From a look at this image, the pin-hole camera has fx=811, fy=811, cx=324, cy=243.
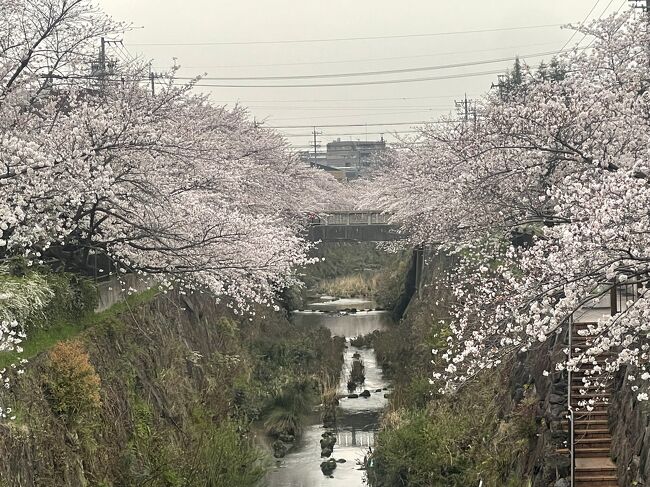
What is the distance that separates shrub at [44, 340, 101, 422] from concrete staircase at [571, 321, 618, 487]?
779 cm

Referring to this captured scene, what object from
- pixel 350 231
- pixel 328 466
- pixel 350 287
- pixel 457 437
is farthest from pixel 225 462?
pixel 350 287

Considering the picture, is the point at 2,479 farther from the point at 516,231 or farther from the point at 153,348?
the point at 516,231

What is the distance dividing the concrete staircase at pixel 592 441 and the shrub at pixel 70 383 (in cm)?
779

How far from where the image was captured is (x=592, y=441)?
13.5m

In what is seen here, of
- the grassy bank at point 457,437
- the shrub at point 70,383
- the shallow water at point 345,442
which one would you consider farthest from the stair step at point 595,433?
the shrub at point 70,383

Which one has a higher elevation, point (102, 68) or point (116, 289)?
point (102, 68)

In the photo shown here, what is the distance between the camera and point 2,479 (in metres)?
10.1

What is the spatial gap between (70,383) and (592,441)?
8.60 metres

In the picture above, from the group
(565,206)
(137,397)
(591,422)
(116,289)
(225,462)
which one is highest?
(565,206)

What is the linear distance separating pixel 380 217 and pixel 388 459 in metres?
31.1

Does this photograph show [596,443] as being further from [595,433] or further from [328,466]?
[328,466]

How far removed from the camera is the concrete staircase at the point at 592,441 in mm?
12586

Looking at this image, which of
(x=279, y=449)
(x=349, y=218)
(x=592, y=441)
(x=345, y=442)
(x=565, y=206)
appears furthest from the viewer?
(x=349, y=218)

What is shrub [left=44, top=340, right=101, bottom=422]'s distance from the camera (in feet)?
42.1
